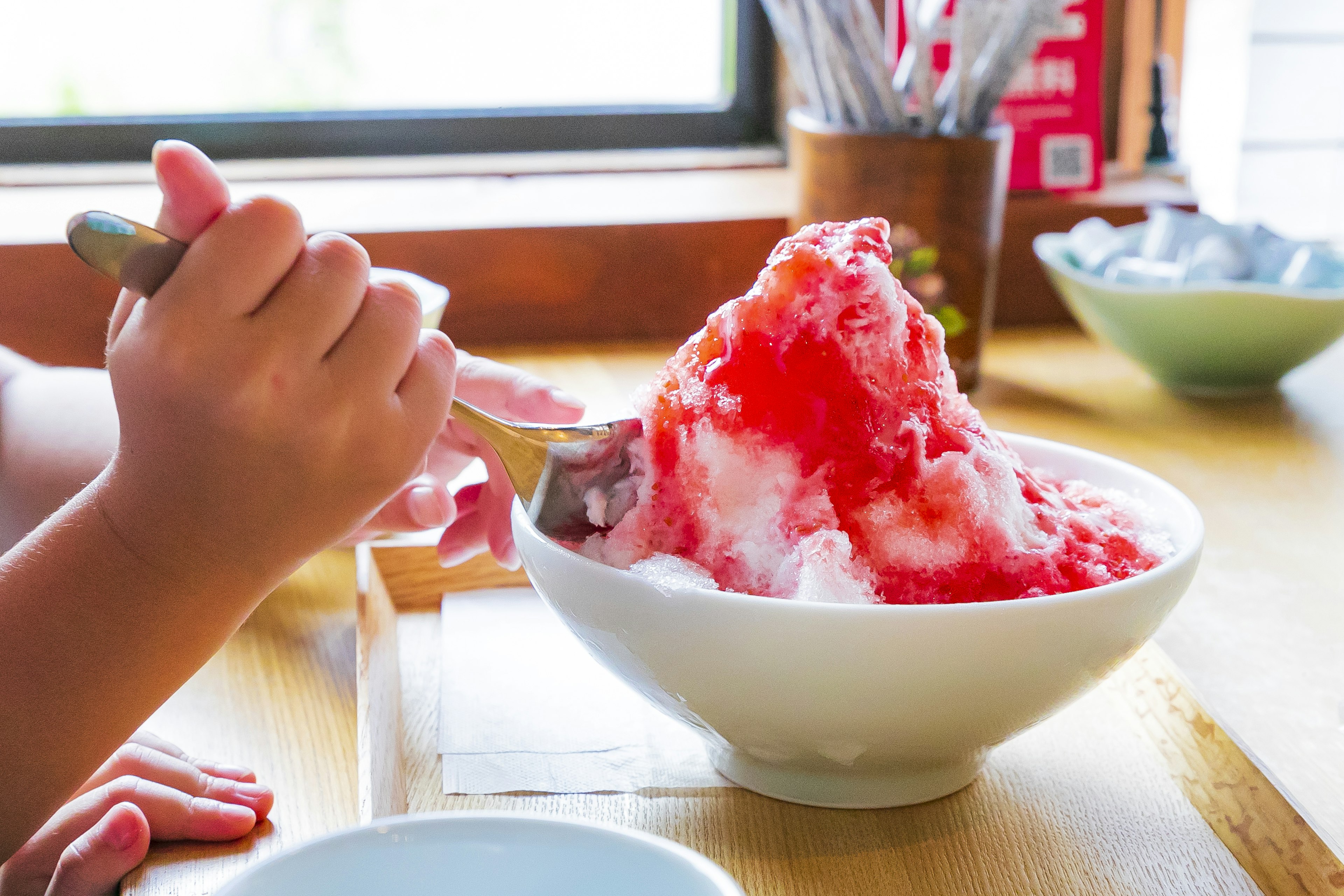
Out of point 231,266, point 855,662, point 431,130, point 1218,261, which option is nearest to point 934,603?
point 855,662

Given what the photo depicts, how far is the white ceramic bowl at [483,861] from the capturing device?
1.12 feet

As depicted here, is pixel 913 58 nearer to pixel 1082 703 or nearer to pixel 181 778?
pixel 1082 703

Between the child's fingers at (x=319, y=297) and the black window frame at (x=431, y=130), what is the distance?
114 centimetres

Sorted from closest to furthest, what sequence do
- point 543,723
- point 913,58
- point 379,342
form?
point 379,342 → point 543,723 → point 913,58

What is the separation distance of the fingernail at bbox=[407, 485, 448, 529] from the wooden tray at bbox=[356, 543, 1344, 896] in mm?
79

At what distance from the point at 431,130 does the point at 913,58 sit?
756 mm

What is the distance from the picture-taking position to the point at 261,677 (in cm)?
65

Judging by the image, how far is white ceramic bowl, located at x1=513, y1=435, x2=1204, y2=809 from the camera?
16.5 inches

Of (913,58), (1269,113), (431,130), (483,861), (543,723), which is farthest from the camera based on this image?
(1269,113)

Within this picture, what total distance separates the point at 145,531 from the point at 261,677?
0.67 feet

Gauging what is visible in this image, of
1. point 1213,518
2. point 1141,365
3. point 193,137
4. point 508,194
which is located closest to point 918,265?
point 1141,365

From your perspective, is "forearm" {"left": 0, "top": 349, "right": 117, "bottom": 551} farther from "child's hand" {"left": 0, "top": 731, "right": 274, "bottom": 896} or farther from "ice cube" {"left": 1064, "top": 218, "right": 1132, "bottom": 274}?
"ice cube" {"left": 1064, "top": 218, "right": 1132, "bottom": 274}

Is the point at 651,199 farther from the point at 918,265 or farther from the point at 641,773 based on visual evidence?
the point at 641,773

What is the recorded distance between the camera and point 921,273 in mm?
1051
